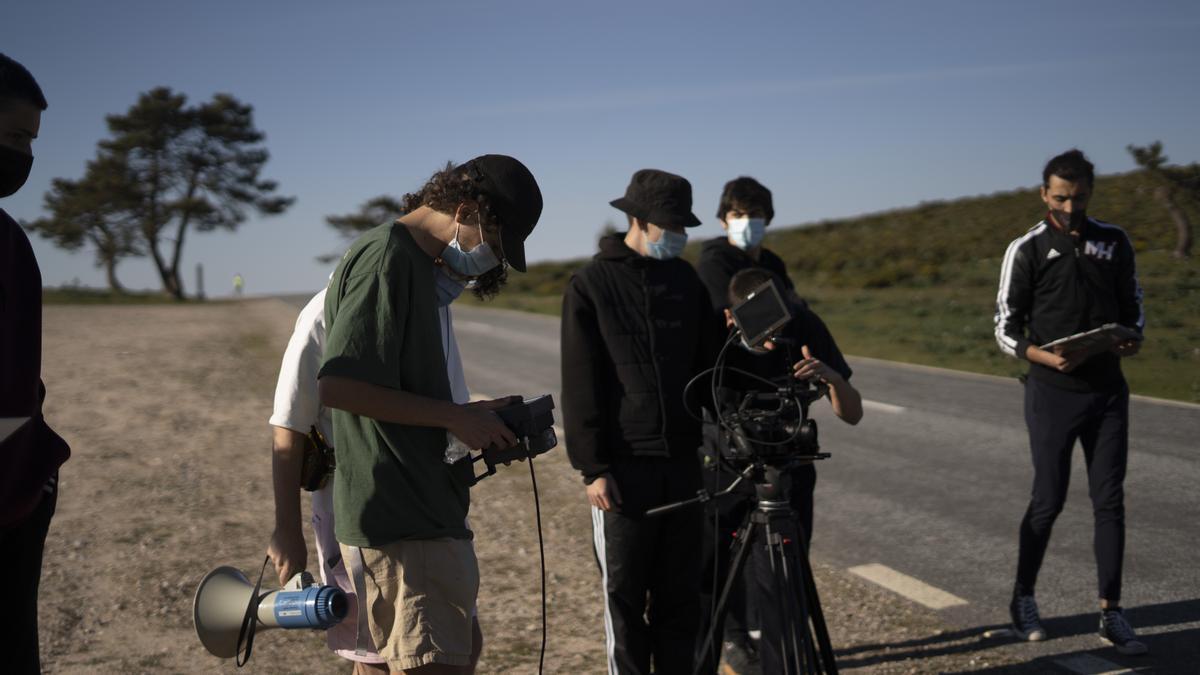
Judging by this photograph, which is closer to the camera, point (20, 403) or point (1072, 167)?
point (20, 403)

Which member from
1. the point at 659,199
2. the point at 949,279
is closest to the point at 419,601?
the point at 659,199

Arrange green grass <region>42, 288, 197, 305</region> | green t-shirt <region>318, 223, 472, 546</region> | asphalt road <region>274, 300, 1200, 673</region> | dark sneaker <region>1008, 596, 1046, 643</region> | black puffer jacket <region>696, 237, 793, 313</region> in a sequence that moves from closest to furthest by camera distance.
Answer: green t-shirt <region>318, 223, 472, 546</region> < black puffer jacket <region>696, 237, 793, 313</region> < dark sneaker <region>1008, 596, 1046, 643</region> < asphalt road <region>274, 300, 1200, 673</region> < green grass <region>42, 288, 197, 305</region>

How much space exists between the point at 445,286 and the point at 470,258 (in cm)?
13

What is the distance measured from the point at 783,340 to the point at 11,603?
2.51 meters

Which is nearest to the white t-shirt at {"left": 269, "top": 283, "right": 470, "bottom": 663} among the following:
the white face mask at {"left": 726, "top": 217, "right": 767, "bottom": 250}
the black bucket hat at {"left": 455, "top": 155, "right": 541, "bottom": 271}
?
the black bucket hat at {"left": 455, "top": 155, "right": 541, "bottom": 271}

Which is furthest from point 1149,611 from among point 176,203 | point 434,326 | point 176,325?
point 176,203

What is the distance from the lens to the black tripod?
3.27 m

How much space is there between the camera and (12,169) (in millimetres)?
2633

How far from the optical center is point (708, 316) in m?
4.16

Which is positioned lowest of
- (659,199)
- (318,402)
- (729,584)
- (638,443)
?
(729,584)

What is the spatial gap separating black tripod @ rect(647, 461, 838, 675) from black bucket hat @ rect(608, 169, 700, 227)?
123 cm

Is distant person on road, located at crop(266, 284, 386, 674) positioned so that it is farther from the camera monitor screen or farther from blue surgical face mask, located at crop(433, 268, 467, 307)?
the camera monitor screen

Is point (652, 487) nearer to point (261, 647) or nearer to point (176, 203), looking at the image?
point (261, 647)

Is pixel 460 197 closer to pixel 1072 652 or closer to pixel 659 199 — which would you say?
pixel 659 199
